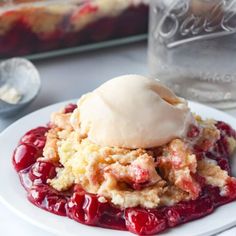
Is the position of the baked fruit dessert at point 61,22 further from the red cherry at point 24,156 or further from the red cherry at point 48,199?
the red cherry at point 48,199

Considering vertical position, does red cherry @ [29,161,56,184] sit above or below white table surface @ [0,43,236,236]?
above

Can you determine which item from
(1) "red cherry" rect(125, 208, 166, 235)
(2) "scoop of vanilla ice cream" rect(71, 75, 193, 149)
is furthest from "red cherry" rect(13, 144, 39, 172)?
(1) "red cherry" rect(125, 208, 166, 235)

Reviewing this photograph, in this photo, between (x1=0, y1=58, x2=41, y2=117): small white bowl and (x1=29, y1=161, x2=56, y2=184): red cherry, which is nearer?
(x1=29, y1=161, x2=56, y2=184): red cherry

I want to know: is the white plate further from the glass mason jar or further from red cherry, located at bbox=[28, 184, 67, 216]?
the glass mason jar

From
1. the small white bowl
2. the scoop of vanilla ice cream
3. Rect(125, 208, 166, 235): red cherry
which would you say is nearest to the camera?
Rect(125, 208, 166, 235): red cherry

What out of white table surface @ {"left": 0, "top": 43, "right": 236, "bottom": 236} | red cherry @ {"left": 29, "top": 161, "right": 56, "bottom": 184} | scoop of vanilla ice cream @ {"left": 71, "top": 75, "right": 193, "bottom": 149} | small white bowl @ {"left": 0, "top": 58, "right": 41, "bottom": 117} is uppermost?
scoop of vanilla ice cream @ {"left": 71, "top": 75, "right": 193, "bottom": 149}

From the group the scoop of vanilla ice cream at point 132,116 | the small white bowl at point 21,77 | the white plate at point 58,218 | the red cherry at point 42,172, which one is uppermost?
the scoop of vanilla ice cream at point 132,116

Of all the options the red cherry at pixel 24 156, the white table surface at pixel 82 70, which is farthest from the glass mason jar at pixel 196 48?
the red cherry at pixel 24 156

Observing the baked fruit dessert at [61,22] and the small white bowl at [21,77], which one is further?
the baked fruit dessert at [61,22]
